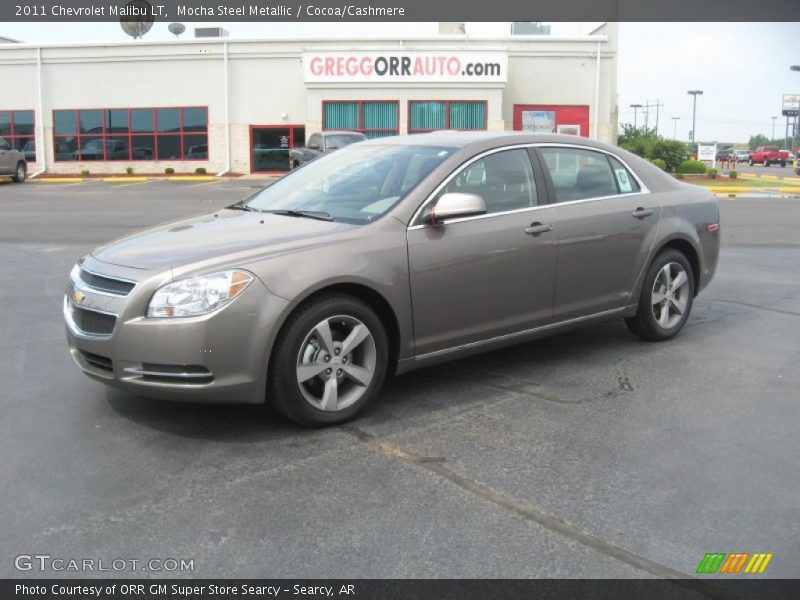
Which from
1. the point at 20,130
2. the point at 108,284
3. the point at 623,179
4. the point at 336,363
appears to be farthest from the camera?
the point at 20,130

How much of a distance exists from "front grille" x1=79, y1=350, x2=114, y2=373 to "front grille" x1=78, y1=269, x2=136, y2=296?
36 centimetres

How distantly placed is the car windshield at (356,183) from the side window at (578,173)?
0.87 meters

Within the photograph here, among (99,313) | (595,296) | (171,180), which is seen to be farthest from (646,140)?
(99,313)

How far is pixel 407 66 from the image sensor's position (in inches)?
1284

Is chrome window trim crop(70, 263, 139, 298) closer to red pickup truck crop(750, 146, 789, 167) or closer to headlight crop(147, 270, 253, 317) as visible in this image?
headlight crop(147, 270, 253, 317)

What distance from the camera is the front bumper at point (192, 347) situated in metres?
4.07

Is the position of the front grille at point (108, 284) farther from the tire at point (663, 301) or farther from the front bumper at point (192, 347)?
the tire at point (663, 301)

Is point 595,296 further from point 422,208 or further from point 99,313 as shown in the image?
point 99,313

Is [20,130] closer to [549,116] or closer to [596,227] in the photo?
[549,116]

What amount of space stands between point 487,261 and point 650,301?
178 cm

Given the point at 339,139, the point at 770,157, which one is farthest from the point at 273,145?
the point at 770,157

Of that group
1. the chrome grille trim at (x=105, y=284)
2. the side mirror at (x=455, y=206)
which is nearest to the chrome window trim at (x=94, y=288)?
the chrome grille trim at (x=105, y=284)

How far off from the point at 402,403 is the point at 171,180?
28474 millimetres

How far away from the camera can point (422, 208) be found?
4875mm
